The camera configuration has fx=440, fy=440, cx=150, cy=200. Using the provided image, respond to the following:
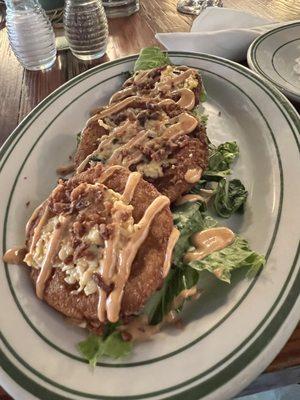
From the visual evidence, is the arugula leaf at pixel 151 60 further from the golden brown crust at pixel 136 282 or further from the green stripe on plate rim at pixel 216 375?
the green stripe on plate rim at pixel 216 375

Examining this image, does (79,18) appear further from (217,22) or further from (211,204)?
(211,204)

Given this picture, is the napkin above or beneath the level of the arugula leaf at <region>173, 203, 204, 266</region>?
above

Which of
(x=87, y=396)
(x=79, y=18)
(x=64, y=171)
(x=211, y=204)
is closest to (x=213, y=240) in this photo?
(x=211, y=204)

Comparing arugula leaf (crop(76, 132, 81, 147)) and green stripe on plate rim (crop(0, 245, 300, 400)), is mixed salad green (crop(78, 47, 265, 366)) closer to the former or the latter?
green stripe on plate rim (crop(0, 245, 300, 400))

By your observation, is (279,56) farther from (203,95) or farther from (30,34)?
(30,34)

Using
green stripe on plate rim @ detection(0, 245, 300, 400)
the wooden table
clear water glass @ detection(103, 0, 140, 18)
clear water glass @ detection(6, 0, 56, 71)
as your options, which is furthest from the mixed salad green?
clear water glass @ detection(103, 0, 140, 18)

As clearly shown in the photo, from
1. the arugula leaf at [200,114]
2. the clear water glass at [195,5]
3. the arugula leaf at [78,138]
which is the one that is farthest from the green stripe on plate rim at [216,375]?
the clear water glass at [195,5]
